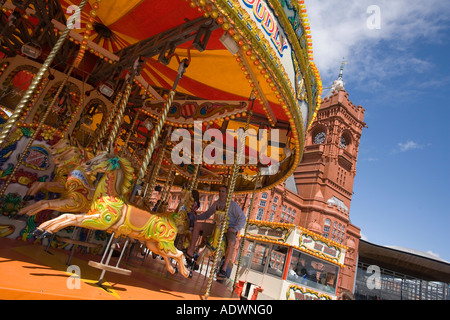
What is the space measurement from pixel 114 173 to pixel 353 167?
130 feet

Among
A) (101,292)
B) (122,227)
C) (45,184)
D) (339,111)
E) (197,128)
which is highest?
(339,111)

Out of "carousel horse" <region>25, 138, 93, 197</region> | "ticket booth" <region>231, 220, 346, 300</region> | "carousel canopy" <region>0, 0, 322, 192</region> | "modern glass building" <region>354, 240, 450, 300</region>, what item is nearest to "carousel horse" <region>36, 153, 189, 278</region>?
"carousel horse" <region>25, 138, 93, 197</region>

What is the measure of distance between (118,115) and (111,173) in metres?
1.08

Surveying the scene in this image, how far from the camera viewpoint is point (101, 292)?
99.2 inches

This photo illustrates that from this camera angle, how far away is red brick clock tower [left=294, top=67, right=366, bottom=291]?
3142 cm

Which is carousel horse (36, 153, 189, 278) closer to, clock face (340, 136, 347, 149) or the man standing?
the man standing

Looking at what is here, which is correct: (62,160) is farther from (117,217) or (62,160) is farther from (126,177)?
(117,217)

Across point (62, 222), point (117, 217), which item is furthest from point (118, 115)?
point (62, 222)

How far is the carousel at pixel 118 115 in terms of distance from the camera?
3.00 meters

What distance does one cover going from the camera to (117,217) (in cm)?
315

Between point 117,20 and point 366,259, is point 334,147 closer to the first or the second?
point 366,259

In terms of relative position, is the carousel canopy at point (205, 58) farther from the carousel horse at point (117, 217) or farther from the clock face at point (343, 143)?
the clock face at point (343, 143)

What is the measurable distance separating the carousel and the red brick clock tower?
26.2 meters

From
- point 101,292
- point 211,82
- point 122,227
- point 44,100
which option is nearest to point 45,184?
→ point 44,100
